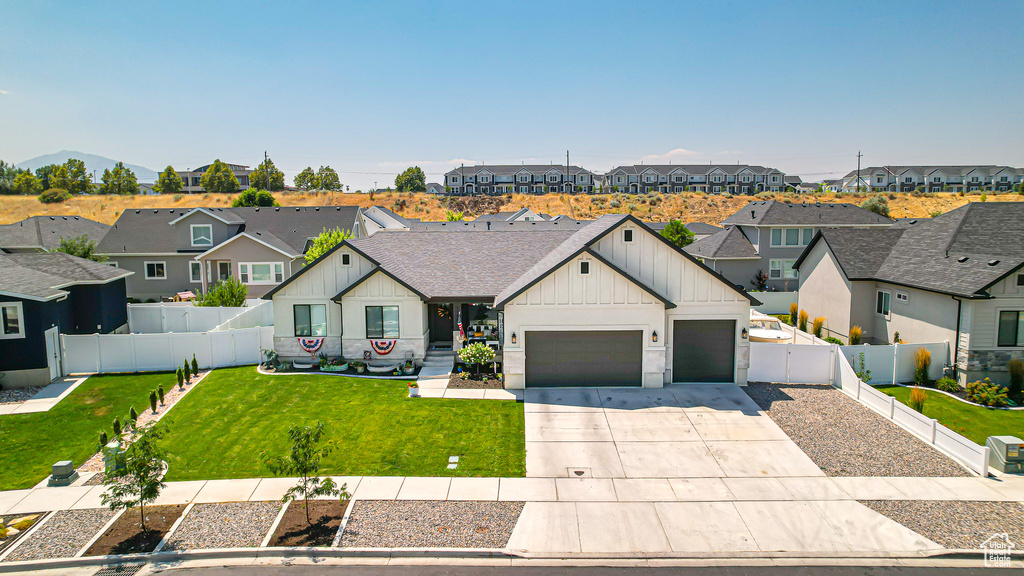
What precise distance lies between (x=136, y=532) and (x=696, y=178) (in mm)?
107159

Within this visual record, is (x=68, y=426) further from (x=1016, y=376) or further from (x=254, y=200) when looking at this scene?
(x=254, y=200)

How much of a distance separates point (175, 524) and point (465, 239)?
18158 millimetres

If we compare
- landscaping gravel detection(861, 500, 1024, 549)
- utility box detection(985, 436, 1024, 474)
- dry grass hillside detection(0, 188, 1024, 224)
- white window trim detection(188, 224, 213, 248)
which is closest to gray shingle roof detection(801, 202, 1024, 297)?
utility box detection(985, 436, 1024, 474)

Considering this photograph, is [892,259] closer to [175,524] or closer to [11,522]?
[175,524]

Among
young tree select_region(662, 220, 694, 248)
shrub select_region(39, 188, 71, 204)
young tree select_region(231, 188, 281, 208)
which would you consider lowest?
young tree select_region(662, 220, 694, 248)

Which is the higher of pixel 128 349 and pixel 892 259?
pixel 892 259

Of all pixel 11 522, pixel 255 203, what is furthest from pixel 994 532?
pixel 255 203

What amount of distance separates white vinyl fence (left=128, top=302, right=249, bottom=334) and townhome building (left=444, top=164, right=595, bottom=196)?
85686 millimetres

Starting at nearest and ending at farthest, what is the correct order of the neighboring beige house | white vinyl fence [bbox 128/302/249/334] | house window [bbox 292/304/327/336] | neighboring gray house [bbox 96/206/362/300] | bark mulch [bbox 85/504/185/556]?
bark mulch [bbox 85/504/185/556], the neighboring beige house, house window [bbox 292/304/327/336], white vinyl fence [bbox 128/302/249/334], neighboring gray house [bbox 96/206/362/300]

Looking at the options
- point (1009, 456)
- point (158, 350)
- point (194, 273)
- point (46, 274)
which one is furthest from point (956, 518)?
point (194, 273)

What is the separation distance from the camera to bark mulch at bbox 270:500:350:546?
1083 cm

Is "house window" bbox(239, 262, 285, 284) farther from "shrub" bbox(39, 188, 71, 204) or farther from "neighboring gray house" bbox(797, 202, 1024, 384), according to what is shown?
"shrub" bbox(39, 188, 71, 204)

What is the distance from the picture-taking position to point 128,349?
2173 cm

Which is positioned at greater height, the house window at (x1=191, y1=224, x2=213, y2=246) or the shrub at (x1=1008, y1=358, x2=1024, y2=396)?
the house window at (x1=191, y1=224, x2=213, y2=246)
